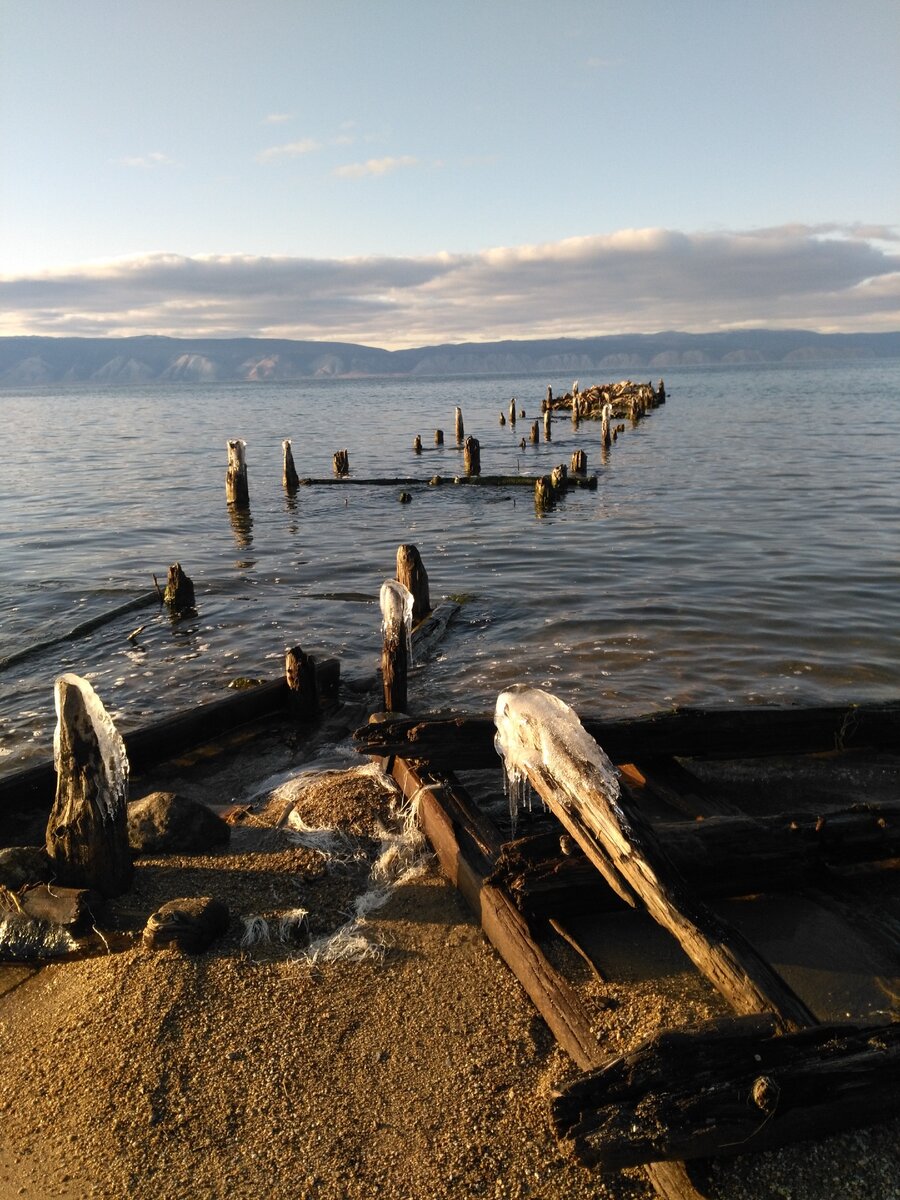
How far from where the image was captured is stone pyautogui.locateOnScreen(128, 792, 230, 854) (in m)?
6.76

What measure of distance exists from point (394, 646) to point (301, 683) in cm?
123

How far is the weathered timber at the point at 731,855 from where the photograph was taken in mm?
5359

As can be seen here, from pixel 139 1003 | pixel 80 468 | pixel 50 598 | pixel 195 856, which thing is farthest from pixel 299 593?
pixel 80 468

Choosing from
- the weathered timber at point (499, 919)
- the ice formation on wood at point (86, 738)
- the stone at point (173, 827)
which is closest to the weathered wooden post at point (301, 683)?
the weathered timber at point (499, 919)

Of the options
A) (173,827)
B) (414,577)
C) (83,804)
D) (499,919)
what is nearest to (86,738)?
(83,804)

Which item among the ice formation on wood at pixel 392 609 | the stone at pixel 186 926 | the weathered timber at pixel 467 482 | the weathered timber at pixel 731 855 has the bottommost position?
the weathered timber at pixel 467 482

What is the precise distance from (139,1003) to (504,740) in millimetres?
3062

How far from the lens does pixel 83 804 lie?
19.4ft

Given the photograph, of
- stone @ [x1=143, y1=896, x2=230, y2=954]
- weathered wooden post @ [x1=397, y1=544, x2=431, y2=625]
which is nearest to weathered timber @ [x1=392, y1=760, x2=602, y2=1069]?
stone @ [x1=143, y1=896, x2=230, y2=954]

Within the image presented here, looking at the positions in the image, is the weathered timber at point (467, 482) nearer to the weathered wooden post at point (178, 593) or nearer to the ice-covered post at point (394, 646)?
the weathered wooden post at point (178, 593)

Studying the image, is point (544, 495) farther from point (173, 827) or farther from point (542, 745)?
point (542, 745)

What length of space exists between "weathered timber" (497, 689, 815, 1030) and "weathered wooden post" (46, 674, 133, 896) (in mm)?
3089

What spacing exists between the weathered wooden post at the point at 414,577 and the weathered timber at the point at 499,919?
5.85 m

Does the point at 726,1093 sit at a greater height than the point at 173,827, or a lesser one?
greater
